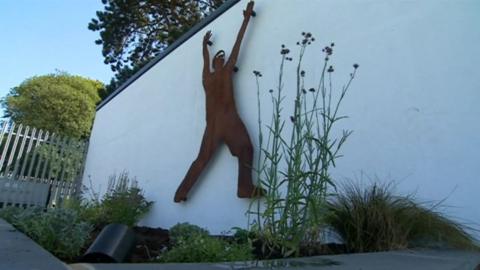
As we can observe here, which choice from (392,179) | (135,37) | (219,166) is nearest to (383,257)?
(392,179)

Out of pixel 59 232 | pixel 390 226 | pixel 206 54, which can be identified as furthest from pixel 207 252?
pixel 206 54

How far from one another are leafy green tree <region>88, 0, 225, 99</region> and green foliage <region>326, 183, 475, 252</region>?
9418mm

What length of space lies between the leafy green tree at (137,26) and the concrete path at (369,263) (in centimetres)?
989

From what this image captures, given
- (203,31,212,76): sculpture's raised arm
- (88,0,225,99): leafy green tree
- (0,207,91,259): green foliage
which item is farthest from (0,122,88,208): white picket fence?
(0,207,91,259): green foliage

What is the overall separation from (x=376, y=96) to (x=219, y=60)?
1.98m

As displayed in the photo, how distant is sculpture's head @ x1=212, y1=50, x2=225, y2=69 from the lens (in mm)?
4260

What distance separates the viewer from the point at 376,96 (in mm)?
2795

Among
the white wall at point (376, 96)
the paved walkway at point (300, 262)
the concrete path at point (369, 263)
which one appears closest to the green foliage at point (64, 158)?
the white wall at point (376, 96)

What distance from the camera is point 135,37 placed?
39.7ft

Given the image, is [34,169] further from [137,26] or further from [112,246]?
[112,246]

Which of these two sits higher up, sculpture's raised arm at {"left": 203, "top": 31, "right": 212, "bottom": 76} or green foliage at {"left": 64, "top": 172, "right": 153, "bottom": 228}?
sculpture's raised arm at {"left": 203, "top": 31, "right": 212, "bottom": 76}

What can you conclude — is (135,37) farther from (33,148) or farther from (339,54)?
(339,54)

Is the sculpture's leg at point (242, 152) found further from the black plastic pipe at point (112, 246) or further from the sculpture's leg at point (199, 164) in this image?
the black plastic pipe at point (112, 246)

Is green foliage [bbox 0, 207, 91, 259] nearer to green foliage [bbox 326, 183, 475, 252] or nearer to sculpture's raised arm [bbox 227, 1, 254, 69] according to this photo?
green foliage [bbox 326, 183, 475, 252]
